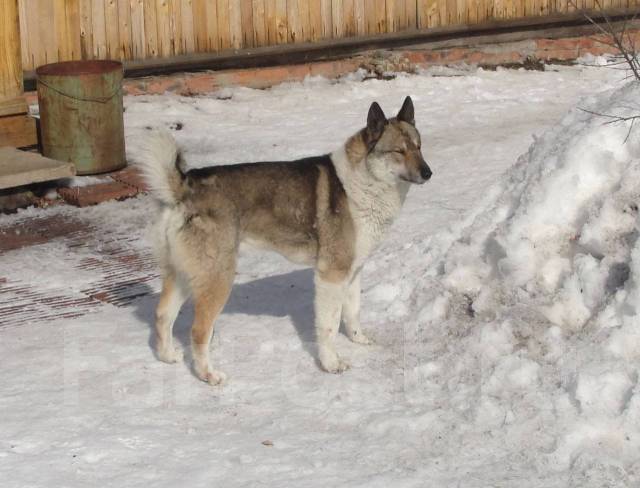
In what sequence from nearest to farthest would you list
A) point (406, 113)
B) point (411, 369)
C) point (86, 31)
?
1. point (411, 369)
2. point (406, 113)
3. point (86, 31)

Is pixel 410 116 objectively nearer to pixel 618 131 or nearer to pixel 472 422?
pixel 618 131

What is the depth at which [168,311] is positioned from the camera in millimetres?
5621

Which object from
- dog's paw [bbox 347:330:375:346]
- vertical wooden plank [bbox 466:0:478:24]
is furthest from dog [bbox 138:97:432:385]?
vertical wooden plank [bbox 466:0:478:24]

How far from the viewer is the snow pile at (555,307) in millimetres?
4586

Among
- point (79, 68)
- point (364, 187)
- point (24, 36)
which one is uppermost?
point (24, 36)

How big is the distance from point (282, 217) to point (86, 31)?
5.92 m

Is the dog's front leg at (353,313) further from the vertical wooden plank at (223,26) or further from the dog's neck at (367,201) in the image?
the vertical wooden plank at (223,26)

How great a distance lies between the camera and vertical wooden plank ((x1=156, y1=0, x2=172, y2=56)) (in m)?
11.1

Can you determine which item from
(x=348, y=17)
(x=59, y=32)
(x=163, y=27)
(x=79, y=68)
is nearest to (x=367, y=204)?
(x=79, y=68)

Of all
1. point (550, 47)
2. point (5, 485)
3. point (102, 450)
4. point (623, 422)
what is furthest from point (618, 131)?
point (550, 47)

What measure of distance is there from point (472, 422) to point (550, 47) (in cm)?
906

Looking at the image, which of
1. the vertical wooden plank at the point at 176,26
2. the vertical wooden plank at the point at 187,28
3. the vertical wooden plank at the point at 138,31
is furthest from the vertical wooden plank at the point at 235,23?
the vertical wooden plank at the point at 138,31

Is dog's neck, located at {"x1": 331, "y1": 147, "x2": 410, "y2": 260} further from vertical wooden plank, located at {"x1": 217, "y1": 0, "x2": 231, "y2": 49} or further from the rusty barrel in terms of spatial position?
vertical wooden plank, located at {"x1": 217, "y1": 0, "x2": 231, "y2": 49}

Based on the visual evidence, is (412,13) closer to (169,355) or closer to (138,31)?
(138,31)
